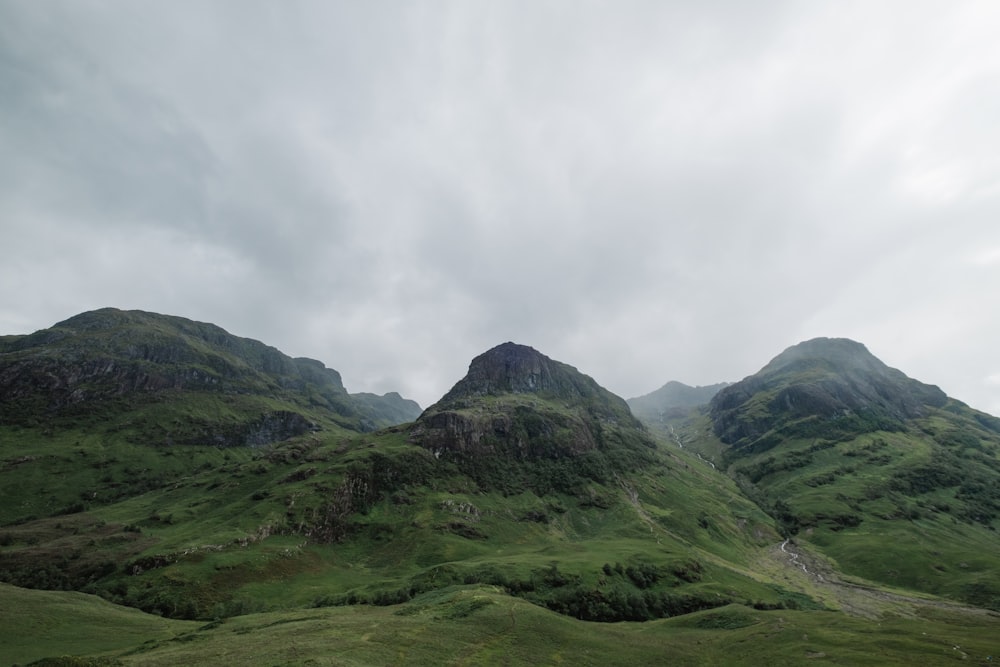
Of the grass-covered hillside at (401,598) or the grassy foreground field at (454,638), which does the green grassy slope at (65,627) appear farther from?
the grass-covered hillside at (401,598)

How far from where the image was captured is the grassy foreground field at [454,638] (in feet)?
194

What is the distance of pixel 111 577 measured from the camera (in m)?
126

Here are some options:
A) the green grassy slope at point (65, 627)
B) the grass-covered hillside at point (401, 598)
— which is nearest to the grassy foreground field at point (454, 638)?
the green grassy slope at point (65, 627)

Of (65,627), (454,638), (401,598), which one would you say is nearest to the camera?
(454,638)

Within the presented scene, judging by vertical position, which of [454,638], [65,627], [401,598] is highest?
[454,638]

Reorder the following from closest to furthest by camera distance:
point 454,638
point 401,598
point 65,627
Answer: point 454,638 → point 65,627 → point 401,598

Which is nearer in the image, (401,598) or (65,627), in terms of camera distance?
(65,627)

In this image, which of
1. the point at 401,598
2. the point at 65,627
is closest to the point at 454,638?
the point at 401,598

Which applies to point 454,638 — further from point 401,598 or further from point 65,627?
point 65,627

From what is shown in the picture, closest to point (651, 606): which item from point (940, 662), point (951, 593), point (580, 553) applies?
point (580, 553)

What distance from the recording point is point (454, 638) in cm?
6819

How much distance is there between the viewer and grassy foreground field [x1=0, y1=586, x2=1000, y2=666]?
5916 cm

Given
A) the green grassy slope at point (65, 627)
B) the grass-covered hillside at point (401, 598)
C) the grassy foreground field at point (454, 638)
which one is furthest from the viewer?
the green grassy slope at point (65, 627)

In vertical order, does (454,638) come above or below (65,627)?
above
